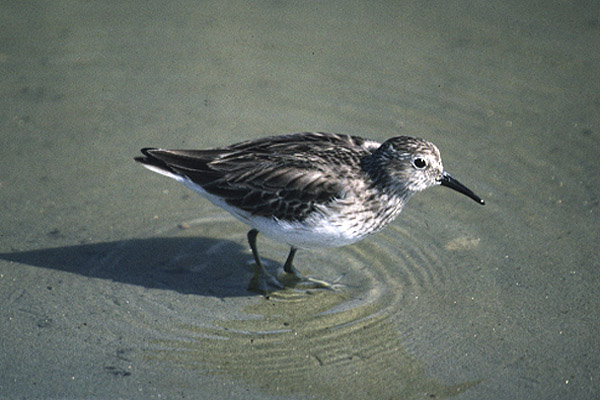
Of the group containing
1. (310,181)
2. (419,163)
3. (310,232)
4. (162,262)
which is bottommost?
(162,262)

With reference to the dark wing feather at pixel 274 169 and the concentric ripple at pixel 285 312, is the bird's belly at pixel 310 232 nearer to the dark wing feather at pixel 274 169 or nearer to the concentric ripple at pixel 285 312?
the dark wing feather at pixel 274 169

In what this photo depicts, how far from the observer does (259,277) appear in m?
6.64

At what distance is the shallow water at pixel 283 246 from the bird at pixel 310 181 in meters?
0.61

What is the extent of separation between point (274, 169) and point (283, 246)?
3.61ft

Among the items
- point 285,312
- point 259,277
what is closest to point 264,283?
point 259,277

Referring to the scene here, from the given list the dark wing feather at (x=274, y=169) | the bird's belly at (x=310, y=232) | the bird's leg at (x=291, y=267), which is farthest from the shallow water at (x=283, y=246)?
the dark wing feather at (x=274, y=169)

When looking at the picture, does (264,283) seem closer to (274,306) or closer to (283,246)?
(274,306)

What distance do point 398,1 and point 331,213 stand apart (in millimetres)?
4947

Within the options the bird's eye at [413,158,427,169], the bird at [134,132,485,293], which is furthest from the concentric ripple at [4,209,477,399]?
the bird's eye at [413,158,427,169]

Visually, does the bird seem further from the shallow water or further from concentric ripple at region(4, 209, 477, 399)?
the shallow water

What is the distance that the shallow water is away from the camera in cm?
557

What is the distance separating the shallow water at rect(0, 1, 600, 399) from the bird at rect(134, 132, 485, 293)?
0.61m

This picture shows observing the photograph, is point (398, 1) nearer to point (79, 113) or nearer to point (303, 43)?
point (303, 43)

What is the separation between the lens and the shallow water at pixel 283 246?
18.3 ft
